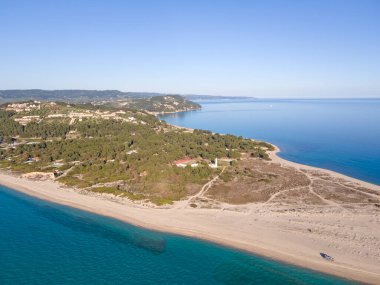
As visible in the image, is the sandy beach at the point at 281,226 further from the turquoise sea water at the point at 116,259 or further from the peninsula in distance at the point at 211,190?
the turquoise sea water at the point at 116,259

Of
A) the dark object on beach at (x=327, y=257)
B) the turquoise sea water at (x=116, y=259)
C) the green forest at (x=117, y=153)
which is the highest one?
the green forest at (x=117, y=153)

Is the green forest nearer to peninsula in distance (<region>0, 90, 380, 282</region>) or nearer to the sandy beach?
peninsula in distance (<region>0, 90, 380, 282</region>)

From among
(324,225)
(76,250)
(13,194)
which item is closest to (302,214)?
(324,225)

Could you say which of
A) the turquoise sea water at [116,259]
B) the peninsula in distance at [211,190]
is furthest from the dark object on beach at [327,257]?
the turquoise sea water at [116,259]

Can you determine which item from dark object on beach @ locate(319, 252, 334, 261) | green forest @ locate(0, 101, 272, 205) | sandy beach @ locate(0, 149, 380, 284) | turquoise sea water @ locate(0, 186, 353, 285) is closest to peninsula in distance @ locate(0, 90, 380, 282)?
sandy beach @ locate(0, 149, 380, 284)

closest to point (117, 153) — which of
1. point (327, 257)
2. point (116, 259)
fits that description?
Result: point (116, 259)

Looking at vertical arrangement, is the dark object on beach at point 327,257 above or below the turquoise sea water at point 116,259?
above

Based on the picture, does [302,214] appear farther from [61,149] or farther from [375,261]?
[61,149]

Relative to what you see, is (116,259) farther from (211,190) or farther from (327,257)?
(211,190)
